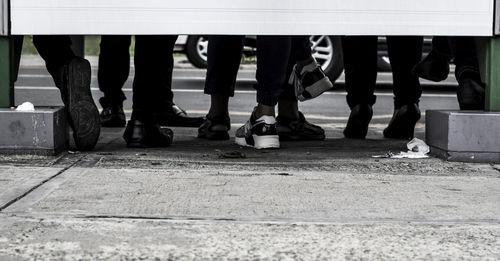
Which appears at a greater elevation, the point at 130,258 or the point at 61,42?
the point at 61,42

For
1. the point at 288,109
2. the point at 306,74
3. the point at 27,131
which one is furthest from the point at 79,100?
the point at 288,109

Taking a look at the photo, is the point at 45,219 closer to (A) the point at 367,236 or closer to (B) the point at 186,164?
(A) the point at 367,236

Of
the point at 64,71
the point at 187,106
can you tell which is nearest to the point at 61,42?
the point at 64,71

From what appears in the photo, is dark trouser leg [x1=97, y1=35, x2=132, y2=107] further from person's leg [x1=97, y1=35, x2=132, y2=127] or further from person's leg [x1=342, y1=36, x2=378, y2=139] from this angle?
person's leg [x1=342, y1=36, x2=378, y2=139]

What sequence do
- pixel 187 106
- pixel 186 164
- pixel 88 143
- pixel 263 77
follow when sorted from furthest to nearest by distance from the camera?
pixel 187 106
pixel 263 77
pixel 88 143
pixel 186 164

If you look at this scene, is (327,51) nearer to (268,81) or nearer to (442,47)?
(442,47)

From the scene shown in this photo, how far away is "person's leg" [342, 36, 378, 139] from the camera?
5.34 metres

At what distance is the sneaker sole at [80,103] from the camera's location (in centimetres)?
413

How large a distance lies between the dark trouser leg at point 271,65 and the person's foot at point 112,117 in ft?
4.80

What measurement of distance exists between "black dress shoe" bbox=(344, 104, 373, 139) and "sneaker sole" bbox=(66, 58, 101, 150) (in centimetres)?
165

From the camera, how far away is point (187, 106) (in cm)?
845

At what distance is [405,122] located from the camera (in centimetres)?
530

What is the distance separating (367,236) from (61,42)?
2.13 meters
